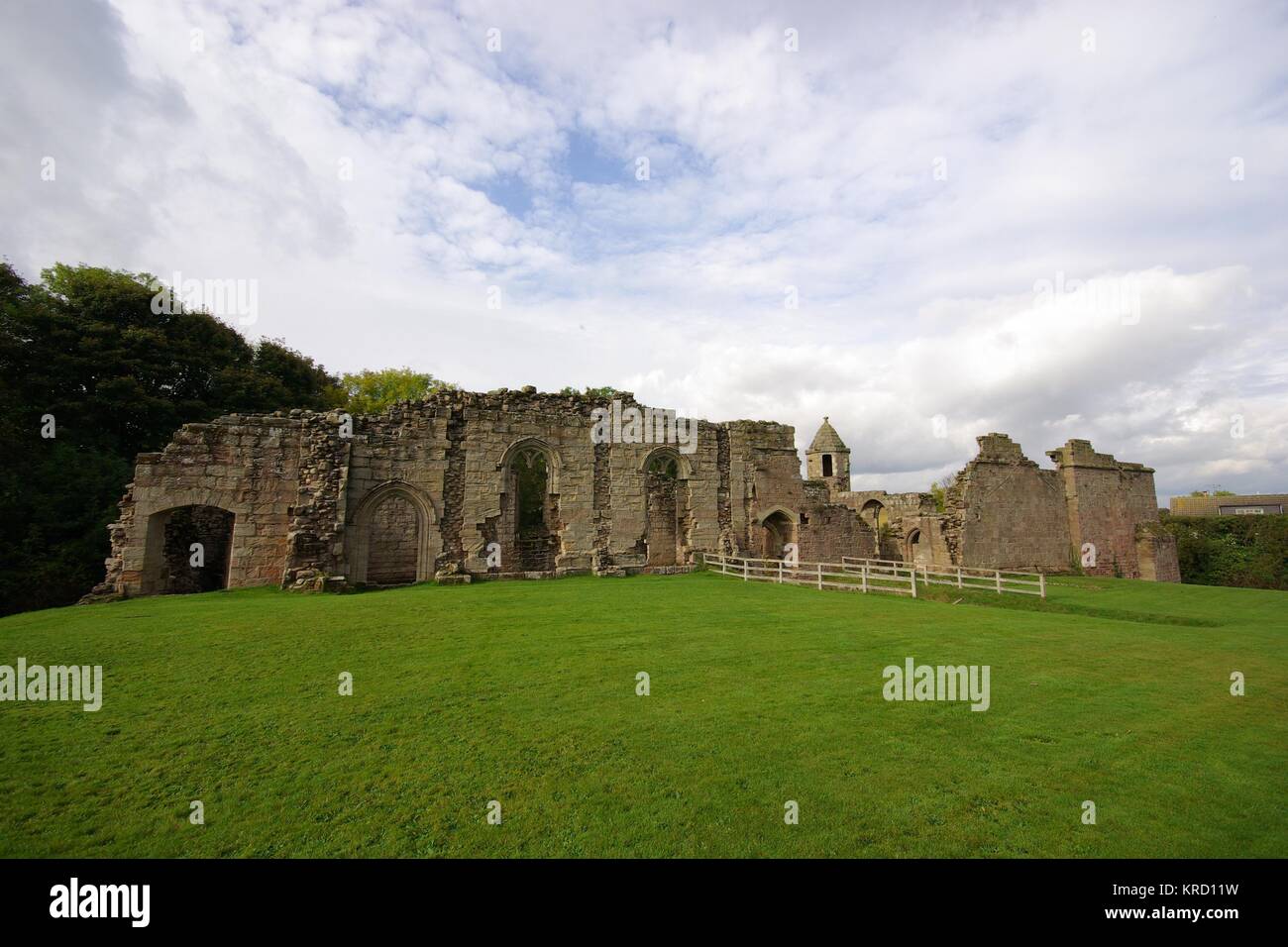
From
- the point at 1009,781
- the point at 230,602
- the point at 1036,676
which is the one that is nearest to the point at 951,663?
the point at 1036,676

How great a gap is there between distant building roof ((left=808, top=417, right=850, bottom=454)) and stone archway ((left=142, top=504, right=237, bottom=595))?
113 feet

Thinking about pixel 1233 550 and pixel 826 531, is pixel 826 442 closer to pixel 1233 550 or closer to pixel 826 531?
pixel 826 531

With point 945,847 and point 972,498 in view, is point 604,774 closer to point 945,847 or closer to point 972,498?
point 945,847

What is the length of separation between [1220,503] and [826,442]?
45743mm

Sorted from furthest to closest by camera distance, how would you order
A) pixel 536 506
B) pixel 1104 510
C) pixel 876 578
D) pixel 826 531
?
1. pixel 536 506
2. pixel 1104 510
3. pixel 826 531
4. pixel 876 578

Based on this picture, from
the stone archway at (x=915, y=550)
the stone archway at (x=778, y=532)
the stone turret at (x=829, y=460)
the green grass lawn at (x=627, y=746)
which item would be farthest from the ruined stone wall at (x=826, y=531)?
the green grass lawn at (x=627, y=746)

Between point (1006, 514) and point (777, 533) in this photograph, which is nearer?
point (777, 533)

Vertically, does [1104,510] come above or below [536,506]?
below

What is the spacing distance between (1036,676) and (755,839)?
20.7 ft

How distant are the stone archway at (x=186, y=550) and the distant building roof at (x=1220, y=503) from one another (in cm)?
6908

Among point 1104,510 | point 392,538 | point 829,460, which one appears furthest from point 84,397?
point 1104,510

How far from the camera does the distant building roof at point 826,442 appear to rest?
1603 inches

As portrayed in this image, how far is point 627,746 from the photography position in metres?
5.46

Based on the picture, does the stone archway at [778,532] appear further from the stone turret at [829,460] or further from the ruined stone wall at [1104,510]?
the ruined stone wall at [1104,510]
